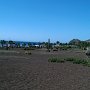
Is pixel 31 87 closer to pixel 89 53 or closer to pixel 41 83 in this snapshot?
pixel 41 83

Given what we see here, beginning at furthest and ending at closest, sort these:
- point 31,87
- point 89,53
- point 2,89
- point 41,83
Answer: point 89,53 < point 41,83 < point 31,87 < point 2,89

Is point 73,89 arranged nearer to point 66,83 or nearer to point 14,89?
point 66,83

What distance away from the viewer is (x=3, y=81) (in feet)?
44.3

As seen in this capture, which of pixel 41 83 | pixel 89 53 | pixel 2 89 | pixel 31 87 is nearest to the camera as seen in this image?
pixel 2 89

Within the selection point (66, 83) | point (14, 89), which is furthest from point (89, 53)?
point (14, 89)

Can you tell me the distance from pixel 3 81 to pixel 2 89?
2083 millimetres

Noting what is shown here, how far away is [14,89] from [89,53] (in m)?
26.0

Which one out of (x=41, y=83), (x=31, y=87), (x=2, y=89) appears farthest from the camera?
(x=41, y=83)

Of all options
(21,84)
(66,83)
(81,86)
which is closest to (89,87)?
(81,86)

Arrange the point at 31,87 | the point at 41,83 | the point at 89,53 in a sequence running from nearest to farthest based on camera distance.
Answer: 1. the point at 31,87
2. the point at 41,83
3. the point at 89,53

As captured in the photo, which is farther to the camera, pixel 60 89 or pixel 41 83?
pixel 41 83

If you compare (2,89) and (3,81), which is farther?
(3,81)

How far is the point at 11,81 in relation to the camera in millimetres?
13680

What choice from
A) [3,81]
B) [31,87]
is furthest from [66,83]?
[3,81]
